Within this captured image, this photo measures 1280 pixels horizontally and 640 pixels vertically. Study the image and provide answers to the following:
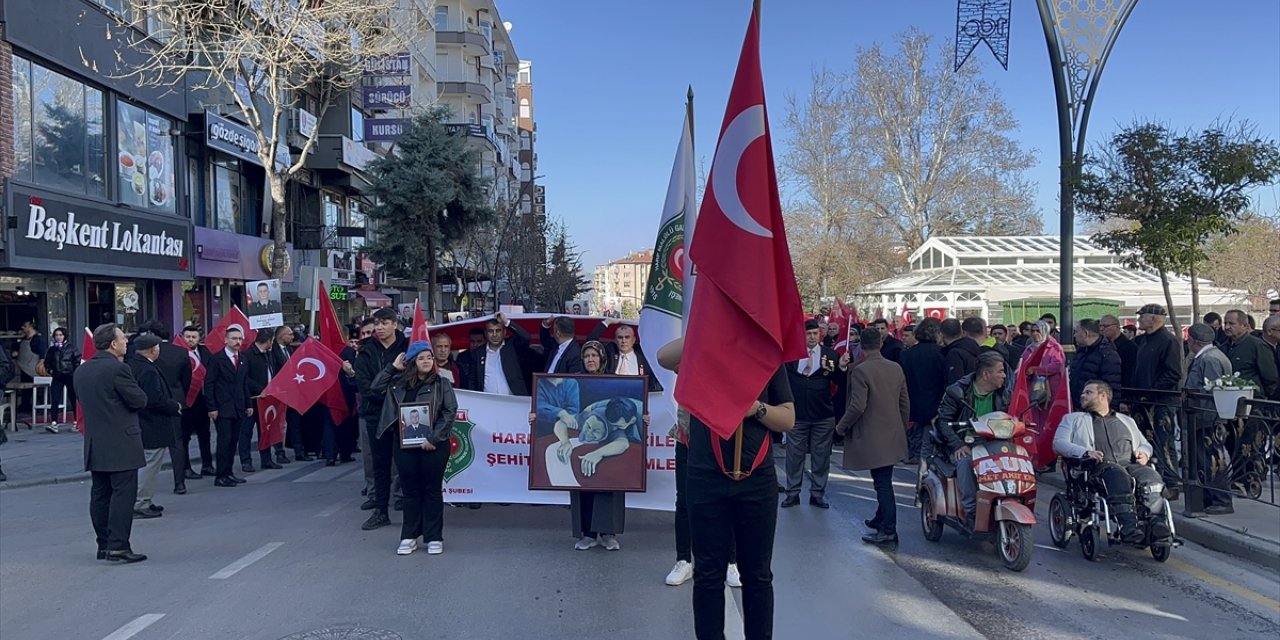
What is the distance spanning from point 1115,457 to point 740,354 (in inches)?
185

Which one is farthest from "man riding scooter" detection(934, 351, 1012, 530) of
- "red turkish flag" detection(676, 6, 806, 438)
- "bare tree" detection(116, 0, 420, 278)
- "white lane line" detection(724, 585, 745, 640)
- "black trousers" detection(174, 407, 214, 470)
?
"bare tree" detection(116, 0, 420, 278)

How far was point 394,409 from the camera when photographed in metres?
7.15

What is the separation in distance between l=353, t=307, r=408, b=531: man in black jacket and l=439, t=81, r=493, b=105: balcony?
43.9 meters

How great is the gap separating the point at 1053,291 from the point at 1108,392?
2668 centimetres

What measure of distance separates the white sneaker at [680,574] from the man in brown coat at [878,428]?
1954mm

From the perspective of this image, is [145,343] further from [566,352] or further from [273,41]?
[273,41]

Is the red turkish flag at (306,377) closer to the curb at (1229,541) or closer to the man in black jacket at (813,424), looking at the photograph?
the man in black jacket at (813,424)

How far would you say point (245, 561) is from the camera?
700cm

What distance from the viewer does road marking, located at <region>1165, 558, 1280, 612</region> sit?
5910mm

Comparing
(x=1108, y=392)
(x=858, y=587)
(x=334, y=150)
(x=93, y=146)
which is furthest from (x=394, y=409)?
(x=334, y=150)

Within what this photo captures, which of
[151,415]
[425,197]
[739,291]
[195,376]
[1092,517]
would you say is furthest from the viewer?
[425,197]

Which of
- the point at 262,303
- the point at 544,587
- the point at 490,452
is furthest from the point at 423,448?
the point at 262,303

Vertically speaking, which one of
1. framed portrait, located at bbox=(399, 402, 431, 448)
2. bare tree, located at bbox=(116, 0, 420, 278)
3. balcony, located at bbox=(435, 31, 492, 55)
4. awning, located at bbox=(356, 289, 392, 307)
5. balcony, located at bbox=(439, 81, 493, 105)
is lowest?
framed portrait, located at bbox=(399, 402, 431, 448)

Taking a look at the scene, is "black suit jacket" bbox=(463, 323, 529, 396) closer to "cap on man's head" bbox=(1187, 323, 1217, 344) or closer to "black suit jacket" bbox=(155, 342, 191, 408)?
"black suit jacket" bbox=(155, 342, 191, 408)
